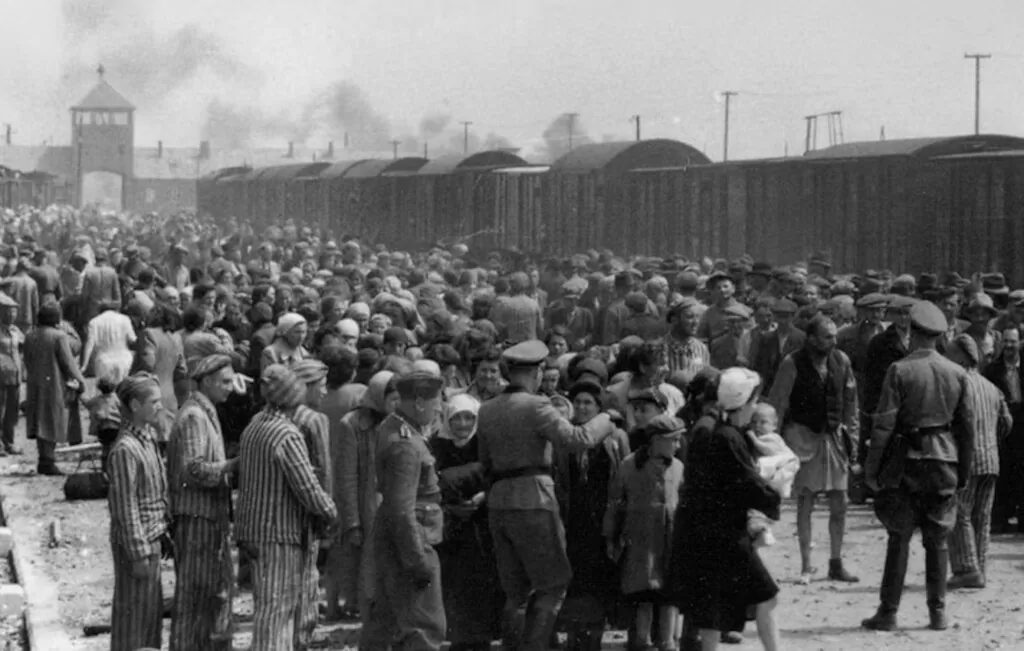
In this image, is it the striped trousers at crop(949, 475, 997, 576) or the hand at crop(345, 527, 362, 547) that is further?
the striped trousers at crop(949, 475, 997, 576)

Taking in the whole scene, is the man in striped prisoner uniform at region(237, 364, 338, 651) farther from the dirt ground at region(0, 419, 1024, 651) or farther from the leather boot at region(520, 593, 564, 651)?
the dirt ground at region(0, 419, 1024, 651)

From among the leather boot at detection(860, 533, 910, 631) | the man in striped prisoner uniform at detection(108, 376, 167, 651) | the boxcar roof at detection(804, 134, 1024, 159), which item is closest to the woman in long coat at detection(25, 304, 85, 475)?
the man in striped prisoner uniform at detection(108, 376, 167, 651)

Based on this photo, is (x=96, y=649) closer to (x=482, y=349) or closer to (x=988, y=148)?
(x=482, y=349)

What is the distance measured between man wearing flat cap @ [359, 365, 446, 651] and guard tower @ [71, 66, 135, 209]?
107615mm

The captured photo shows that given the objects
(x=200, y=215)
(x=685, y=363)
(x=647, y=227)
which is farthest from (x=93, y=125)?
(x=685, y=363)

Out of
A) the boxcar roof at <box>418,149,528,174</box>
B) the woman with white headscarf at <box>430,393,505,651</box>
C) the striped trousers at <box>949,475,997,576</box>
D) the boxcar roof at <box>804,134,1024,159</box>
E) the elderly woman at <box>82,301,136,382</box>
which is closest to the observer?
the woman with white headscarf at <box>430,393,505,651</box>

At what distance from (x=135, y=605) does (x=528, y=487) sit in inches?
75.8

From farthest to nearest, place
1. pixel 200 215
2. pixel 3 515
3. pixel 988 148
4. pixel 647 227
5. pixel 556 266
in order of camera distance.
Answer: pixel 200 215, pixel 647 227, pixel 988 148, pixel 556 266, pixel 3 515

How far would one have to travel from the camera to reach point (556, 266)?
66.2ft

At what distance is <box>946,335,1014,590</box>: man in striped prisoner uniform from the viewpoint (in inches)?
414

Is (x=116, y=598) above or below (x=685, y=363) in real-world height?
below

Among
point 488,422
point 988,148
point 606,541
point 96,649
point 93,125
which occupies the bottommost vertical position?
point 96,649

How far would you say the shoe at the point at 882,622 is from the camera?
31.6ft

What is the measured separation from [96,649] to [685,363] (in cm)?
404
